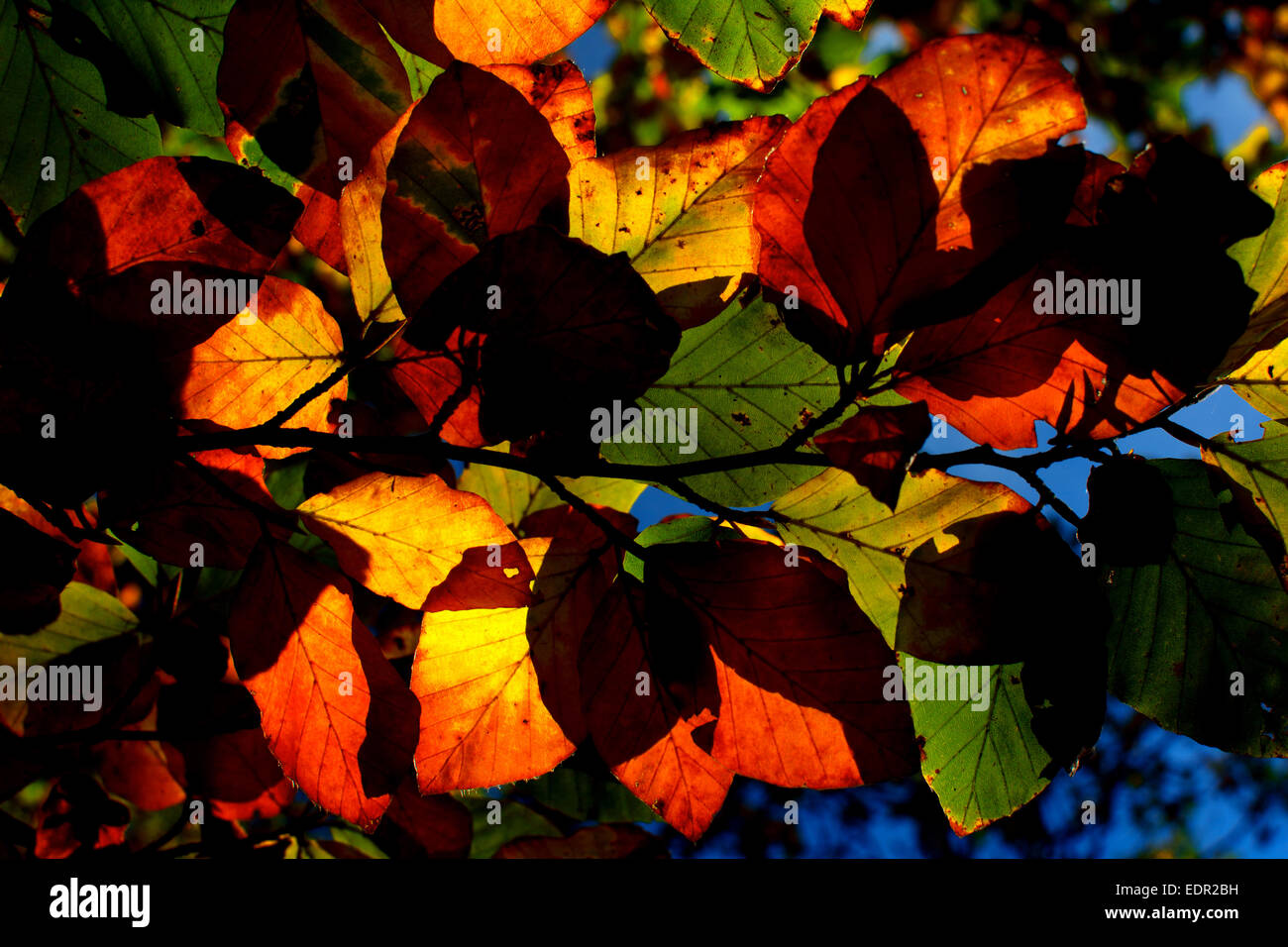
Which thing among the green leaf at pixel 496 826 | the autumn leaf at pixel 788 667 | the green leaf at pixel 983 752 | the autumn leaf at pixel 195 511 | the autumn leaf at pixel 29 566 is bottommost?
the green leaf at pixel 496 826

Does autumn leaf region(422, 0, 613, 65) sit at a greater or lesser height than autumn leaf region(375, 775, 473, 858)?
greater

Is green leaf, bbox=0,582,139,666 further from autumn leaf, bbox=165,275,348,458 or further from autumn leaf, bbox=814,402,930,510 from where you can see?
autumn leaf, bbox=814,402,930,510

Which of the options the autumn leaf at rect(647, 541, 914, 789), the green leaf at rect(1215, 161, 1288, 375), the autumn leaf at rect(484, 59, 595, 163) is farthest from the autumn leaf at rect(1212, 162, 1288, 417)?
the autumn leaf at rect(484, 59, 595, 163)

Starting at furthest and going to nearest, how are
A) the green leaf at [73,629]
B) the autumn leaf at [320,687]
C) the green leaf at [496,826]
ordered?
the green leaf at [496,826], the green leaf at [73,629], the autumn leaf at [320,687]

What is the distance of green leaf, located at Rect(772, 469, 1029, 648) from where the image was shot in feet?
1.44

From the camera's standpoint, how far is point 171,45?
1.70 ft

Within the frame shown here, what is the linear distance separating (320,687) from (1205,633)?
0.53 meters

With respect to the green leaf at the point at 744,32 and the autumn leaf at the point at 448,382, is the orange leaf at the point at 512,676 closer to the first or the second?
the autumn leaf at the point at 448,382

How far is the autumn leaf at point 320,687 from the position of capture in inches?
18.2

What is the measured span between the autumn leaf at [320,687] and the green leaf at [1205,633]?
1.43ft

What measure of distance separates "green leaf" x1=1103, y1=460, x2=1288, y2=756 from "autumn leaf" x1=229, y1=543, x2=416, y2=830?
44cm

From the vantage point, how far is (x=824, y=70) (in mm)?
2803

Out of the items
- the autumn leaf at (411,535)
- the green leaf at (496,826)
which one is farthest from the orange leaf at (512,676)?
the green leaf at (496,826)
